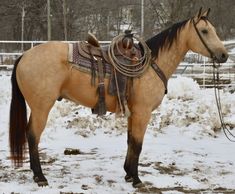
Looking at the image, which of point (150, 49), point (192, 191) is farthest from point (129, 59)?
point (192, 191)

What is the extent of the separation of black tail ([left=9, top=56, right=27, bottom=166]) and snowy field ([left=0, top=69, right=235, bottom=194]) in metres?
0.29

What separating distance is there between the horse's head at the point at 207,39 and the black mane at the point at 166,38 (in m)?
0.18

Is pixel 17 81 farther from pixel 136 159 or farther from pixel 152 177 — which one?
pixel 152 177

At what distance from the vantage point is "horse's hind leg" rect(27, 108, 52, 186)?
4.14m

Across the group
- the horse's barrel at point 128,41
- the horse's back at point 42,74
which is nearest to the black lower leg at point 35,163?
the horse's back at point 42,74

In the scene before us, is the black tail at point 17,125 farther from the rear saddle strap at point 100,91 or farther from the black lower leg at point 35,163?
the rear saddle strap at point 100,91

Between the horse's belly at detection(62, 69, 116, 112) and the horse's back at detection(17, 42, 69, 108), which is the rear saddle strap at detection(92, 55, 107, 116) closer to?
the horse's belly at detection(62, 69, 116, 112)

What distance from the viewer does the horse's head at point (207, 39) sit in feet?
14.2

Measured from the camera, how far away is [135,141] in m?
4.41

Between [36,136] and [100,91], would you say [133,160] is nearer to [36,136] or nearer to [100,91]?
[100,91]

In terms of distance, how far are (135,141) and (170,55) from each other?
3.49 ft

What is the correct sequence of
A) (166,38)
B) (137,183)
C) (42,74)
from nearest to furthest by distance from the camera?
(42,74) → (137,183) → (166,38)

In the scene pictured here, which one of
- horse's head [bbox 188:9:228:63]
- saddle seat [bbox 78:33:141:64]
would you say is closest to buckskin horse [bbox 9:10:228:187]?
horse's head [bbox 188:9:228:63]

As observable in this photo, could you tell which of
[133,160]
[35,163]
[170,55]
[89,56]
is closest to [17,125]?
[35,163]
